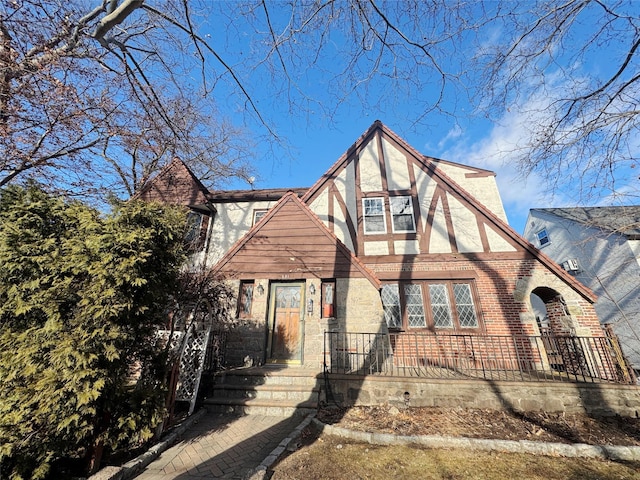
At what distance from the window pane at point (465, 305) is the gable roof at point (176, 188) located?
1157 centimetres

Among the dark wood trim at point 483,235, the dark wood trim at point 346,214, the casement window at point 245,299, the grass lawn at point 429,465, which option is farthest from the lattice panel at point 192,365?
the dark wood trim at point 483,235

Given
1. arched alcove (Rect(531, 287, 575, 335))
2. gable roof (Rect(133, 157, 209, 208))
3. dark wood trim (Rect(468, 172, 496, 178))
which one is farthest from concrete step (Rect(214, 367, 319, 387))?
dark wood trim (Rect(468, 172, 496, 178))

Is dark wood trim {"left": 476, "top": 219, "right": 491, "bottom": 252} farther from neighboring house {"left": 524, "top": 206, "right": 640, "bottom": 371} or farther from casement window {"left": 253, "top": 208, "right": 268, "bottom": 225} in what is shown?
casement window {"left": 253, "top": 208, "right": 268, "bottom": 225}

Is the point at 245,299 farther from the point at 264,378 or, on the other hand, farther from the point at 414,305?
the point at 414,305

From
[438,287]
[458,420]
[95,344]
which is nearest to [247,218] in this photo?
[438,287]

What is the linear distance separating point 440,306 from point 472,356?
5.62 ft

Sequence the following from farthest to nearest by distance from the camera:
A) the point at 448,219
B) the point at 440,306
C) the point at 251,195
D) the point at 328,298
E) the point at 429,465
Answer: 1. the point at 251,195
2. the point at 448,219
3. the point at 440,306
4. the point at 328,298
5. the point at 429,465

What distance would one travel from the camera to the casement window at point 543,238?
1773 centimetres

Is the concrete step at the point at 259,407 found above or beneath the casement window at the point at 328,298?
beneath

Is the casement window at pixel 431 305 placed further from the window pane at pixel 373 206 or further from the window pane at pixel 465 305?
the window pane at pixel 373 206

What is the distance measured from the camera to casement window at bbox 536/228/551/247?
17734mm

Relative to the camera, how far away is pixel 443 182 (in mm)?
10500

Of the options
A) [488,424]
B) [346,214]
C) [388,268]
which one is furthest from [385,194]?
[488,424]

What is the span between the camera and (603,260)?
14.6 metres
